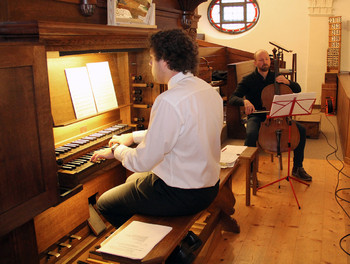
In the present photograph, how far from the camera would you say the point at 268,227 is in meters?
3.09

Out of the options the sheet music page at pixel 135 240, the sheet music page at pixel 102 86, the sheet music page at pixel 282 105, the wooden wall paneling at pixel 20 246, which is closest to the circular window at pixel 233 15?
the sheet music page at pixel 282 105

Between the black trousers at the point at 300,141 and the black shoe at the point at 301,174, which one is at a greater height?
the black trousers at the point at 300,141

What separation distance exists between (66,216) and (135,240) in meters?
0.92

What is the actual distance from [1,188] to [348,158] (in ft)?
12.8

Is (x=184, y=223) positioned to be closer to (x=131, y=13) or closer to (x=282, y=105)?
(x=131, y=13)

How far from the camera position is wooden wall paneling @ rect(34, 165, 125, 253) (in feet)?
7.83

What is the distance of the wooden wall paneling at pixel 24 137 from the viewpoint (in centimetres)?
162

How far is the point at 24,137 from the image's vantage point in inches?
67.4

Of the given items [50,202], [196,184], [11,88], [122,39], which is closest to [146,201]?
[196,184]

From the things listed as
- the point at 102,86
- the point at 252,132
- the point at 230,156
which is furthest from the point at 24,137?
the point at 252,132

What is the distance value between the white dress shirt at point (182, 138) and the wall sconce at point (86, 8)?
72cm

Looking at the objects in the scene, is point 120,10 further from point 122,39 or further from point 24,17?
point 24,17

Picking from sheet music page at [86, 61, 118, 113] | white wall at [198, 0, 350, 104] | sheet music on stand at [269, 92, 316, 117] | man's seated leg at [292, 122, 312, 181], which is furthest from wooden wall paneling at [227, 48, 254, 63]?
sheet music page at [86, 61, 118, 113]

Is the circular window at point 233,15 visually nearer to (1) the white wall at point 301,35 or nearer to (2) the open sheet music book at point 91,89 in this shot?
(1) the white wall at point 301,35
